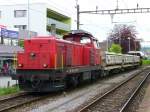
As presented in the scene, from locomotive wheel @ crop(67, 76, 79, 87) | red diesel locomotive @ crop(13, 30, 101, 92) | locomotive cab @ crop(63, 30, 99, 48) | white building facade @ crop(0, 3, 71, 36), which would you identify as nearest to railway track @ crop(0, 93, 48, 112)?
red diesel locomotive @ crop(13, 30, 101, 92)

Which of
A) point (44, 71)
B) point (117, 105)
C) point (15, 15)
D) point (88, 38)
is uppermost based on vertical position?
point (15, 15)

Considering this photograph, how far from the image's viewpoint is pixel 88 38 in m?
26.7

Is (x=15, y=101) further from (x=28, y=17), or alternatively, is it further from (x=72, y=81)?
(x=28, y=17)

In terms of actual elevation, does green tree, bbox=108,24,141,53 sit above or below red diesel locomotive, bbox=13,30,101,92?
above

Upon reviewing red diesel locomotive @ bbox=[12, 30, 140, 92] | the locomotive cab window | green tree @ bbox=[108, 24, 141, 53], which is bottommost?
red diesel locomotive @ bbox=[12, 30, 140, 92]

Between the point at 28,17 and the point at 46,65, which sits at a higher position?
the point at 28,17

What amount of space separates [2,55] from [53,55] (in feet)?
88.4

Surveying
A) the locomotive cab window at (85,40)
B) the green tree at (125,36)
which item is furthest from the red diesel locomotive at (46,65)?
the green tree at (125,36)

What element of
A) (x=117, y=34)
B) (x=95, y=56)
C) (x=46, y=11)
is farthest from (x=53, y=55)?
(x=117, y=34)

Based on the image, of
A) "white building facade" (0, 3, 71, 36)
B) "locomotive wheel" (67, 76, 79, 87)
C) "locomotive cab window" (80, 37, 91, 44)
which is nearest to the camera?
"locomotive wheel" (67, 76, 79, 87)

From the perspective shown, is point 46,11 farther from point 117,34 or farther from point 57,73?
point 57,73

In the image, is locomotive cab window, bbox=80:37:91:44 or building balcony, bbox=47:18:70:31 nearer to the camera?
locomotive cab window, bbox=80:37:91:44

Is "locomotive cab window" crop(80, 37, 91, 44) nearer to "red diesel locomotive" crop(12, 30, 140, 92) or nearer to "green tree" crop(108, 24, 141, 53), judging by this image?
"red diesel locomotive" crop(12, 30, 140, 92)

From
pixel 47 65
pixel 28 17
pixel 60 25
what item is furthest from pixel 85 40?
pixel 60 25
